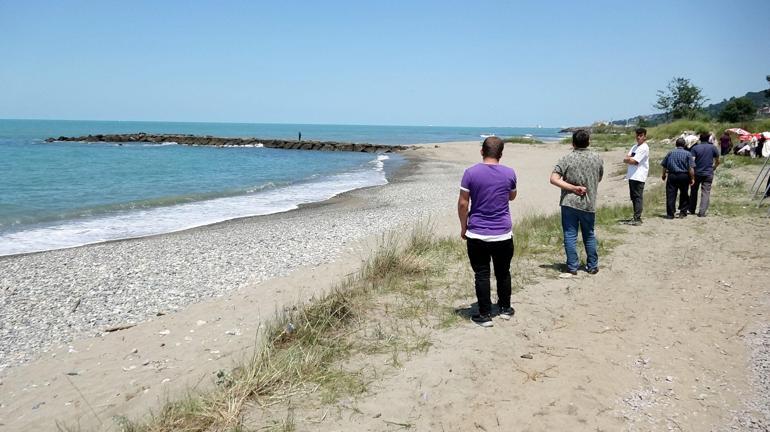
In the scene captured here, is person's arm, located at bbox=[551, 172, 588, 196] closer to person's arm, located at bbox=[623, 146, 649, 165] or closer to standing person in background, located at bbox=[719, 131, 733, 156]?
person's arm, located at bbox=[623, 146, 649, 165]

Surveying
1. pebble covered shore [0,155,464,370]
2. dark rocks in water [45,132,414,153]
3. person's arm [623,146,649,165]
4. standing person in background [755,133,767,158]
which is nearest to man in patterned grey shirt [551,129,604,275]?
person's arm [623,146,649,165]

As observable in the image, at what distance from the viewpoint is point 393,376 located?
398 centimetres

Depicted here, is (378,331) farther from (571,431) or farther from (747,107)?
(747,107)

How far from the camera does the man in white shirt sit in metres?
8.92

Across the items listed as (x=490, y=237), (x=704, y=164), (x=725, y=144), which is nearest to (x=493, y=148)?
(x=490, y=237)

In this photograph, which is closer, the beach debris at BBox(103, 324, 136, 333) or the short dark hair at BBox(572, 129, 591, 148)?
the short dark hair at BBox(572, 129, 591, 148)

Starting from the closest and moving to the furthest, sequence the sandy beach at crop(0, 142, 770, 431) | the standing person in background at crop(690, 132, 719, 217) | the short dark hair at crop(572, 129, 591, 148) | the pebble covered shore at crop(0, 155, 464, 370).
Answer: the sandy beach at crop(0, 142, 770, 431), the short dark hair at crop(572, 129, 591, 148), the pebble covered shore at crop(0, 155, 464, 370), the standing person in background at crop(690, 132, 719, 217)

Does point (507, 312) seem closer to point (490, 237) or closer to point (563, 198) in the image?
point (490, 237)

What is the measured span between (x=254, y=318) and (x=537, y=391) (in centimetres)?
386

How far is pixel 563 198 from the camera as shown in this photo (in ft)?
20.7

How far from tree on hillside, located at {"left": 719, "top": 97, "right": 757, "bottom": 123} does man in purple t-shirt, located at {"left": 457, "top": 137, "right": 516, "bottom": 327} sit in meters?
52.6

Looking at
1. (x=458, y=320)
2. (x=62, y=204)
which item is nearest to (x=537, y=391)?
(x=458, y=320)

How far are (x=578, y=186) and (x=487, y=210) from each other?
204 cm

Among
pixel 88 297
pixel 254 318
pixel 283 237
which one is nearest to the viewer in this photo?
pixel 254 318
